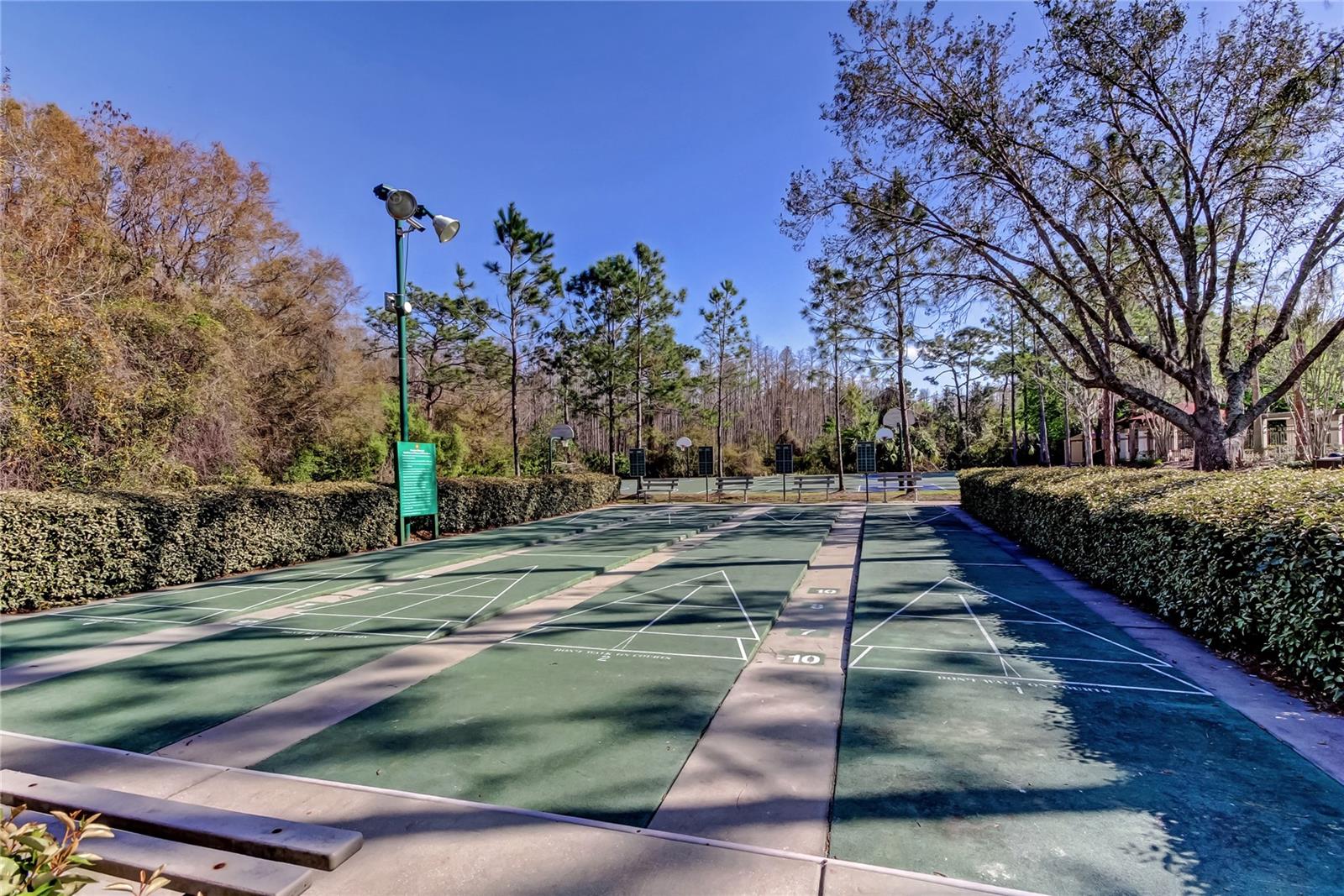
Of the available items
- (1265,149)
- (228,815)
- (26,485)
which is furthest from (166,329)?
(1265,149)

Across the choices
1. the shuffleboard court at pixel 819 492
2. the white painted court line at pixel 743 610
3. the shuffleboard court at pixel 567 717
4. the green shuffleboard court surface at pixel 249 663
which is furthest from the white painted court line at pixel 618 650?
the shuffleboard court at pixel 819 492

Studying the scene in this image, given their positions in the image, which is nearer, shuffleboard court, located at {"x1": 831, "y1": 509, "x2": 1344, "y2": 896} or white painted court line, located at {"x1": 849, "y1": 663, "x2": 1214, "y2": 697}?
shuffleboard court, located at {"x1": 831, "y1": 509, "x2": 1344, "y2": 896}

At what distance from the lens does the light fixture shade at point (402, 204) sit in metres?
8.70

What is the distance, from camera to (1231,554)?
163 inches

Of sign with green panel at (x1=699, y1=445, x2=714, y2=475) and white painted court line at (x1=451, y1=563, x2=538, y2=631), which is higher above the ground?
sign with green panel at (x1=699, y1=445, x2=714, y2=475)

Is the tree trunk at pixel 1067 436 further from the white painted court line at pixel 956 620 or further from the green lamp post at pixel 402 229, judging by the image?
the green lamp post at pixel 402 229

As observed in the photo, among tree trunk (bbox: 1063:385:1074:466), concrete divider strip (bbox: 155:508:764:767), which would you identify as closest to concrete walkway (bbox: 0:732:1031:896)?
concrete divider strip (bbox: 155:508:764:767)

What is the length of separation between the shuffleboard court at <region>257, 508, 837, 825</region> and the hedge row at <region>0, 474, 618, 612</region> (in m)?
5.29

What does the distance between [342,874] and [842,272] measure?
1248 centimetres

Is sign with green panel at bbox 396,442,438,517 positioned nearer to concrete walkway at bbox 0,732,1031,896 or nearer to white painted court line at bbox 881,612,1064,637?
concrete walkway at bbox 0,732,1031,896

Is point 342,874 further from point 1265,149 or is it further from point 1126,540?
point 1265,149

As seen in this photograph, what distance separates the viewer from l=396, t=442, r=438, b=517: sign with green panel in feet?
32.1

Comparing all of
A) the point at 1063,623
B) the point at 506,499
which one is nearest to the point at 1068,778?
the point at 1063,623

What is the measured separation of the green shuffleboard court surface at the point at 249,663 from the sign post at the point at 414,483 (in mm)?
2661
